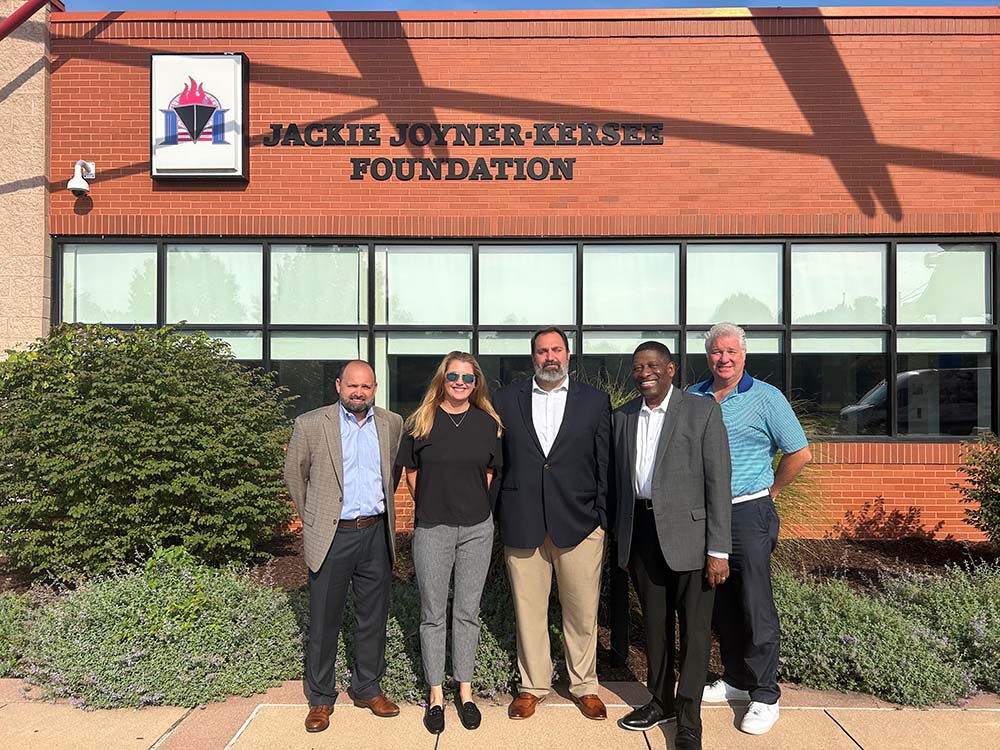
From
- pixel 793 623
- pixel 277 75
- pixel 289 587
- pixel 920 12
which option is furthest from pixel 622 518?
pixel 920 12

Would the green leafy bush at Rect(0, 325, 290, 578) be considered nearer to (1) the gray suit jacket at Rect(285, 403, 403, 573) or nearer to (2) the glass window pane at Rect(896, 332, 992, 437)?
(1) the gray suit jacket at Rect(285, 403, 403, 573)

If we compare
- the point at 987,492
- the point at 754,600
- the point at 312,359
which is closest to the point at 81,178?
the point at 312,359

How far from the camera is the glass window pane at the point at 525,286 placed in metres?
8.61

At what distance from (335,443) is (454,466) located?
2.10ft

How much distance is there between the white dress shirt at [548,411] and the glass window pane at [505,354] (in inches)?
172

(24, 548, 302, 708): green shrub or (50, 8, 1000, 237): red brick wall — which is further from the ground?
(50, 8, 1000, 237): red brick wall

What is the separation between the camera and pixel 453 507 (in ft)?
13.0

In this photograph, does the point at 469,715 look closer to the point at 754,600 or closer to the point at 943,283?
the point at 754,600

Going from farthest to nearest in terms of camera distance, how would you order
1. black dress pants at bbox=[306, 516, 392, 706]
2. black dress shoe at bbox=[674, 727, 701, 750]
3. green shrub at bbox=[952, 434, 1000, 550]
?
green shrub at bbox=[952, 434, 1000, 550]
black dress pants at bbox=[306, 516, 392, 706]
black dress shoe at bbox=[674, 727, 701, 750]

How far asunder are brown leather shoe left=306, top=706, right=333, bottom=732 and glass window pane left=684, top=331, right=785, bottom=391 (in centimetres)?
559

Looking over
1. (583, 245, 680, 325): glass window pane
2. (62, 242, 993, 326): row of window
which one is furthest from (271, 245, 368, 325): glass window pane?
(583, 245, 680, 325): glass window pane

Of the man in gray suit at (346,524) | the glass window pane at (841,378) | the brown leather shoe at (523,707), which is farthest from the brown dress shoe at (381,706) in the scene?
the glass window pane at (841,378)

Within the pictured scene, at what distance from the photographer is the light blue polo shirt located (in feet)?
12.9

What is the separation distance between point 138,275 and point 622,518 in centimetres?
695
